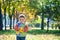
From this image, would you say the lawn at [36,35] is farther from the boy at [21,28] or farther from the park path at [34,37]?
the boy at [21,28]

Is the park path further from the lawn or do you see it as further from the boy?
the boy

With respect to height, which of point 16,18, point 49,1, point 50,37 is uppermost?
point 49,1

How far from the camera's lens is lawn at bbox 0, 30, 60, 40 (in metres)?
3.37

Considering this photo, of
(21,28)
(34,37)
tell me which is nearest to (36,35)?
(34,37)

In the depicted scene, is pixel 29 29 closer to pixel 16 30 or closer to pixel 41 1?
pixel 16 30

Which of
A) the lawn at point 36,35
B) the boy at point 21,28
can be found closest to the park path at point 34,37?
the lawn at point 36,35

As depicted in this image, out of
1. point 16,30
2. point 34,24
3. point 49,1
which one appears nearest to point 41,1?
point 49,1

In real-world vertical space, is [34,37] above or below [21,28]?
below

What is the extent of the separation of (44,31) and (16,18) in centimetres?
45

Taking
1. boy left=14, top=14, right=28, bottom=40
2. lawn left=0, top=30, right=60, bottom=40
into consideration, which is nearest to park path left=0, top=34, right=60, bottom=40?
lawn left=0, top=30, right=60, bottom=40

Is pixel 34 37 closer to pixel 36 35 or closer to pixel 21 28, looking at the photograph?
pixel 36 35

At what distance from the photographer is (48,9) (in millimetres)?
3404

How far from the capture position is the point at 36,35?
340cm

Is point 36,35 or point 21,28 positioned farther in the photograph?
point 36,35
